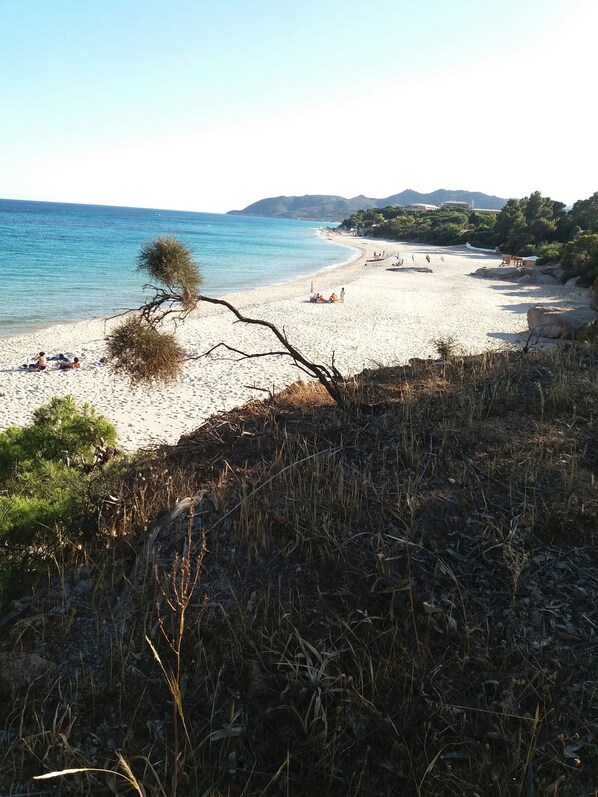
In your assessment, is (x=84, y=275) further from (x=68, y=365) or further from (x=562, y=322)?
(x=562, y=322)

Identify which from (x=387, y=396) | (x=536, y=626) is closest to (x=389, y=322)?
(x=387, y=396)

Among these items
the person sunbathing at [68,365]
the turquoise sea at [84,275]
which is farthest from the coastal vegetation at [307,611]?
the person sunbathing at [68,365]

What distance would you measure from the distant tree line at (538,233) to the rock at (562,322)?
42.2 ft

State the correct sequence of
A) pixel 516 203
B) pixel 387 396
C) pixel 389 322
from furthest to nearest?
pixel 516 203
pixel 389 322
pixel 387 396

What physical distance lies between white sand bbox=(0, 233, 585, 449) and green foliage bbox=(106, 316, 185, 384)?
0.38 m

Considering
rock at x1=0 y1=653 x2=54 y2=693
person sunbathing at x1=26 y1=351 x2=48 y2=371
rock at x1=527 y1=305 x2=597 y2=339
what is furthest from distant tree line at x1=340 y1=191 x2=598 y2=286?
rock at x1=0 y1=653 x2=54 y2=693

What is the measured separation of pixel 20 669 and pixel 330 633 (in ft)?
5.43

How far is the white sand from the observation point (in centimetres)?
1155

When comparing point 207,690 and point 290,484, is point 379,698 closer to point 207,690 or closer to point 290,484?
point 207,690

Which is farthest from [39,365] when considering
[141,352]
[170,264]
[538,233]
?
[538,233]

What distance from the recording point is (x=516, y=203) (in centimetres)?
6762

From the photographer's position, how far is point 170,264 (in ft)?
16.2

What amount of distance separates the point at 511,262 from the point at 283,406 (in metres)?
44.4

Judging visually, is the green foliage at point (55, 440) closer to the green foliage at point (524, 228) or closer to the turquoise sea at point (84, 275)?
the turquoise sea at point (84, 275)
